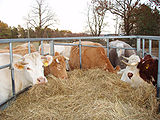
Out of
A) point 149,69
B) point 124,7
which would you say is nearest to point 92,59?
point 149,69

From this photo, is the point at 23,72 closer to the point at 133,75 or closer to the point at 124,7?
the point at 133,75

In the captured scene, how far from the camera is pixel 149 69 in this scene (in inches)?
113

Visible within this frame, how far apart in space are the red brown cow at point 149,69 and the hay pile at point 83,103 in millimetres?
229

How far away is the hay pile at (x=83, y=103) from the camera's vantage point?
2.01 metres

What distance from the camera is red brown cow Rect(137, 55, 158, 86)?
2.82m

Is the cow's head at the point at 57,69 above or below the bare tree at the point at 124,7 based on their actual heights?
below

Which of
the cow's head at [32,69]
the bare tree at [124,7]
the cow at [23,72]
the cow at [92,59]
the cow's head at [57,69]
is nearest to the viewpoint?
the cow at [23,72]

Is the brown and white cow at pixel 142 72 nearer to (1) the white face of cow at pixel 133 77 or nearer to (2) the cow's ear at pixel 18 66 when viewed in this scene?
(1) the white face of cow at pixel 133 77

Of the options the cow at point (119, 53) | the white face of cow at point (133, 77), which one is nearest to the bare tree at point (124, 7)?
the cow at point (119, 53)

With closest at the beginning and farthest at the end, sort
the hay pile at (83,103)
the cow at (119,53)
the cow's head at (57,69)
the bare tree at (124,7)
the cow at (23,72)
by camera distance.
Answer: the hay pile at (83,103), the cow at (23,72), the cow's head at (57,69), the cow at (119,53), the bare tree at (124,7)

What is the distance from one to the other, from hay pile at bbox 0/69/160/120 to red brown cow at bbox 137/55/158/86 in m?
0.23

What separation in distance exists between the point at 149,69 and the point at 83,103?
1.37 m

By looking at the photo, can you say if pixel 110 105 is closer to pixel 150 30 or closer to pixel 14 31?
pixel 150 30

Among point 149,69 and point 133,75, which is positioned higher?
point 149,69
